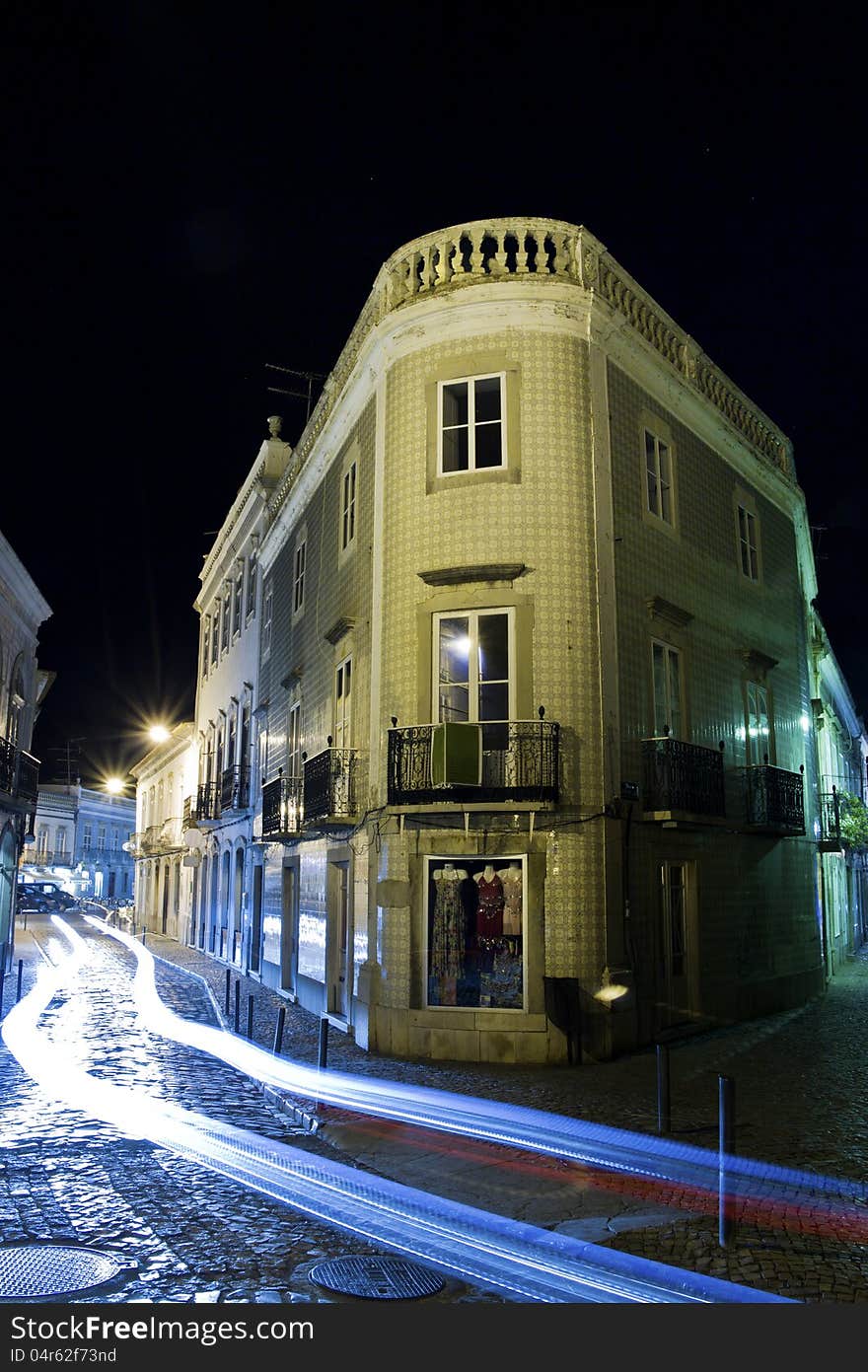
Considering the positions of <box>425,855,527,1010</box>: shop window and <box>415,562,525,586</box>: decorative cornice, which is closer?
<box>425,855,527,1010</box>: shop window

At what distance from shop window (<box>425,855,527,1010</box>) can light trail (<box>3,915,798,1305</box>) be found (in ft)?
13.4

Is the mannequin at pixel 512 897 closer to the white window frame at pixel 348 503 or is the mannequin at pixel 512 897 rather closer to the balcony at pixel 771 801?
the balcony at pixel 771 801

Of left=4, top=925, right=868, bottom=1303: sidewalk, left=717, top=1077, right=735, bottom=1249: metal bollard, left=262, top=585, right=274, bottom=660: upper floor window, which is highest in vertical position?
left=262, top=585, right=274, bottom=660: upper floor window

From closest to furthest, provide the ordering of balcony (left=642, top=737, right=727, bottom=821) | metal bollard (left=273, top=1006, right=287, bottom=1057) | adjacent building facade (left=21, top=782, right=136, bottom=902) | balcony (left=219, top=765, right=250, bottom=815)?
1. metal bollard (left=273, top=1006, right=287, bottom=1057)
2. balcony (left=642, top=737, right=727, bottom=821)
3. balcony (left=219, top=765, right=250, bottom=815)
4. adjacent building facade (left=21, top=782, right=136, bottom=902)

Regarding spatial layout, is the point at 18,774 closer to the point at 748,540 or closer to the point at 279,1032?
the point at 279,1032

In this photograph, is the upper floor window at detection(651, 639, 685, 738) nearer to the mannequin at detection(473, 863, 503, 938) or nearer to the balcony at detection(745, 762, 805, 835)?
the balcony at detection(745, 762, 805, 835)

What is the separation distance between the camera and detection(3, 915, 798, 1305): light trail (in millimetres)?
5758

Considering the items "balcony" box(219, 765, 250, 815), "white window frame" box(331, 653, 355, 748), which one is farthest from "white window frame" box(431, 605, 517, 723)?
"balcony" box(219, 765, 250, 815)

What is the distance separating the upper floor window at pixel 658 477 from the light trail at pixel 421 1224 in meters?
11.1

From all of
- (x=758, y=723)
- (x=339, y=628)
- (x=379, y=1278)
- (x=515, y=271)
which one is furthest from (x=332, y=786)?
(x=379, y=1278)

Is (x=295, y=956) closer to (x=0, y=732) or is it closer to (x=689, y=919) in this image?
(x=689, y=919)

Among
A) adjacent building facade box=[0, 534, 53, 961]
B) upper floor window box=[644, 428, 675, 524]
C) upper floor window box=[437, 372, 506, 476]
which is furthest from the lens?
adjacent building facade box=[0, 534, 53, 961]

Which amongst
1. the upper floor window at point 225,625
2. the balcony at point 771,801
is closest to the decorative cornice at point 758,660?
the balcony at point 771,801

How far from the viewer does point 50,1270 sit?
5.91 m
